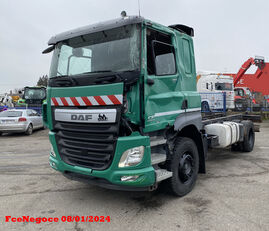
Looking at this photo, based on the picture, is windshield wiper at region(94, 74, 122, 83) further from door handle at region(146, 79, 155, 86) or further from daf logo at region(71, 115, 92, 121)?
daf logo at region(71, 115, 92, 121)

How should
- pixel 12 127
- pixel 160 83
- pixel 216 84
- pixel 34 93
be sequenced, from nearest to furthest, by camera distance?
pixel 160 83 → pixel 12 127 → pixel 216 84 → pixel 34 93

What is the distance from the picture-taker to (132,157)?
3.22 meters

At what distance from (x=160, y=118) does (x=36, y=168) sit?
13.1 feet

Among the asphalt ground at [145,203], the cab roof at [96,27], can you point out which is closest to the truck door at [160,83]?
the cab roof at [96,27]

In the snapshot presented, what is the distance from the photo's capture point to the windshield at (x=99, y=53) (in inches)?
130

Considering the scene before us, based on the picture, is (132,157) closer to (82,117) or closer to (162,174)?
(162,174)

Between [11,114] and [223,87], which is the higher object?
[223,87]

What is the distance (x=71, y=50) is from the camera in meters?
3.95

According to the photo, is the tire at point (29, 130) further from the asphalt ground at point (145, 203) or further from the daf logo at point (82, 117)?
the daf logo at point (82, 117)

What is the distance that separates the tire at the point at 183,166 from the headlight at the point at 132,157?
735 millimetres

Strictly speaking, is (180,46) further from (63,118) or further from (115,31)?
(63,118)

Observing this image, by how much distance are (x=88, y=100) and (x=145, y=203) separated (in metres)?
1.89

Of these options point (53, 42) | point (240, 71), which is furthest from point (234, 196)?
point (240, 71)

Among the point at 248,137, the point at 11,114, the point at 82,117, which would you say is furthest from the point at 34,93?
the point at 82,117
